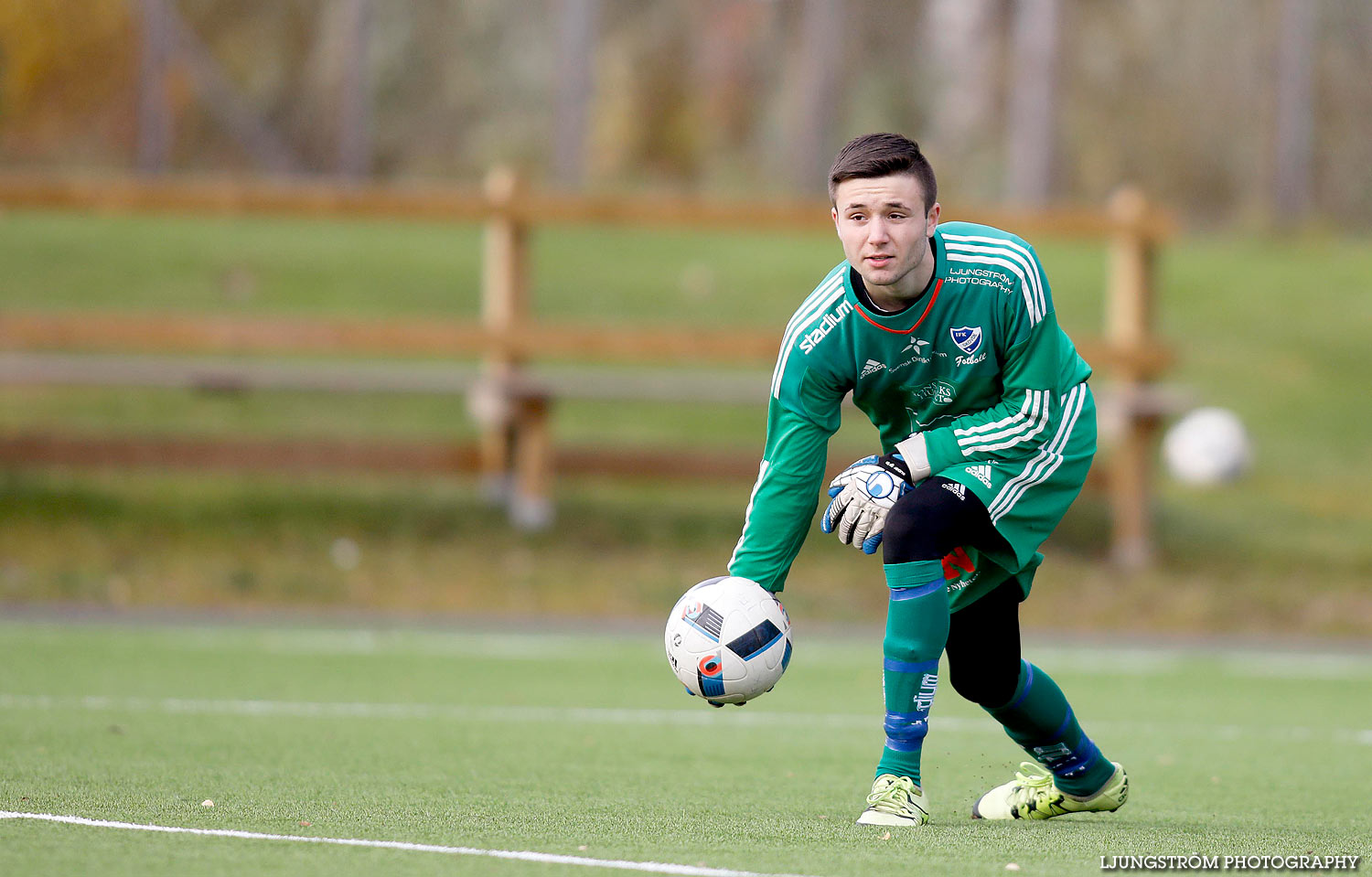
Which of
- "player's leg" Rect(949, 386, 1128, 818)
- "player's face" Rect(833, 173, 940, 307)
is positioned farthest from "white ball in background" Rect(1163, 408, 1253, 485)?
"player's face" Rect(833, 173, 940, 307)

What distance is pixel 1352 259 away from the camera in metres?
18.7

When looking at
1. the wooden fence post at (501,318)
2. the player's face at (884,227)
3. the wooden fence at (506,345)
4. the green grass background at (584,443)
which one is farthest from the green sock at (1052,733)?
the wooden fence post at (501,318)

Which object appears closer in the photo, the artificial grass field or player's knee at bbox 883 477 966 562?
the artificial grass field

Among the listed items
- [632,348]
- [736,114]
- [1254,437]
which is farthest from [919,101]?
[632,348]

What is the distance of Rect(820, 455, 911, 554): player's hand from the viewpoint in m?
4.50

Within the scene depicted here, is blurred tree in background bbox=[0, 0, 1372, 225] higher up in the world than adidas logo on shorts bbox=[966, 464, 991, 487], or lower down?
higher up

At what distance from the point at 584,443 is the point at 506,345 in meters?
2.52

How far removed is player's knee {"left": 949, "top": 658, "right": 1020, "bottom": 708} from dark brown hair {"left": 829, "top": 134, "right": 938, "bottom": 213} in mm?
1292

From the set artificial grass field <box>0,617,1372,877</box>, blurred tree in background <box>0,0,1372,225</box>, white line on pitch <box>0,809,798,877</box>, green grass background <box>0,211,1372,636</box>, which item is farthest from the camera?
blurred tree in background <box>0,0,1372,225</box>

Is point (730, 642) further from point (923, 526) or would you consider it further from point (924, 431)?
point (924, 431)

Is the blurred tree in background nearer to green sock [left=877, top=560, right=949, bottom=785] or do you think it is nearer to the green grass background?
the green grass background

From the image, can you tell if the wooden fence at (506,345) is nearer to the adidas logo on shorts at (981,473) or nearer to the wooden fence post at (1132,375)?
the wooden fence post at (1132,375)

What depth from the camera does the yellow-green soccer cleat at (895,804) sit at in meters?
4.45

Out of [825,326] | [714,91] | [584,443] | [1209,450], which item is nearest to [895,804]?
[825,326]
